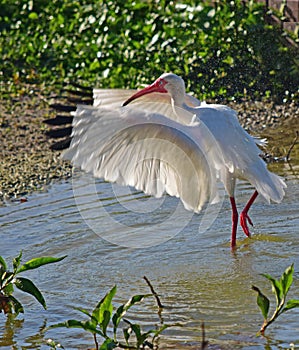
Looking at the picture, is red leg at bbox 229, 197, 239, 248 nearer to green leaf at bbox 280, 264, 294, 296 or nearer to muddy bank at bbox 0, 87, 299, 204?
muddy bank at bbox 0, 87, 299, 204

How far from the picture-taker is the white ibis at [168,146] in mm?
4977

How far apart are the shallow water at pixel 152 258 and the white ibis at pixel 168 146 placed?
1.01 ft

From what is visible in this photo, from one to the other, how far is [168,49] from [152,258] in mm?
4879

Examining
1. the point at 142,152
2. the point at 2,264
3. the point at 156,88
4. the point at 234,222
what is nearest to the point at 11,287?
the point at 2,264

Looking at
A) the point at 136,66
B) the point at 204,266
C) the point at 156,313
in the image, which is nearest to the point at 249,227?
the point at 204,266

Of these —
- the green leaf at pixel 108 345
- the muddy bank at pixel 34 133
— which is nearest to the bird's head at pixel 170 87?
the muddy bank at pixel 34 133

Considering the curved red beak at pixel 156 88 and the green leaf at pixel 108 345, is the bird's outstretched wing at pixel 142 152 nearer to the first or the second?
the curved red beak at pixel 156 88

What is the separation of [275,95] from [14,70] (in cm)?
330

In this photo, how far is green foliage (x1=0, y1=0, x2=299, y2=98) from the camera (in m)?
10.0

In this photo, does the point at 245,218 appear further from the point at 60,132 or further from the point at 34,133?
the point at 34,133

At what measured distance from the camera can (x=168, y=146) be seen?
524cm

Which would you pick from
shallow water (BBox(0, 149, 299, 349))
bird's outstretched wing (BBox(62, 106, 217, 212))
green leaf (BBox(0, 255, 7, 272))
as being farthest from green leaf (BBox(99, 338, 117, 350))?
bird's outstretched wing (BBox(62, 106, 217, 212))

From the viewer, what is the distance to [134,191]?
7.33 metres

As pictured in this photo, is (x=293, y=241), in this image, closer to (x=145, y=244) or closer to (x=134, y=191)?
(x=145, y=244)
